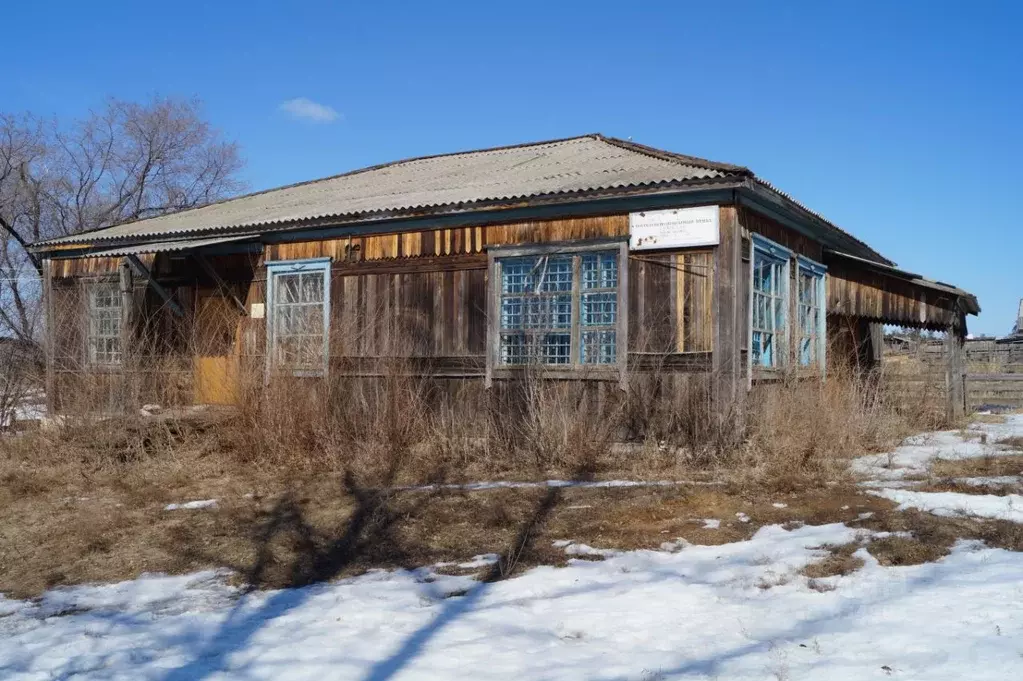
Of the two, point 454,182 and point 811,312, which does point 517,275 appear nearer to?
point 454,182

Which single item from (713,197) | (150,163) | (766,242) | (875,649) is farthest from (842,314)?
(150,163)

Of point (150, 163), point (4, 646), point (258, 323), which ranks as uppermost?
point (150, 163)

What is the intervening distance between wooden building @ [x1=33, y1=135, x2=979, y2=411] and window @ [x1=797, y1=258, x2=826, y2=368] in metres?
0.04

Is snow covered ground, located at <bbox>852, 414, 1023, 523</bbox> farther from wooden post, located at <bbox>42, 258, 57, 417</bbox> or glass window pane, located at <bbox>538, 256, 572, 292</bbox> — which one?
wooden post, located at <bbox>42, 258, 57, 417</bbox>

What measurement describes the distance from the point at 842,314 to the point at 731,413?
530cm

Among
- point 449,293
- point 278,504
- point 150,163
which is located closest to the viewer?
point 278,504

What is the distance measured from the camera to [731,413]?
9156mm

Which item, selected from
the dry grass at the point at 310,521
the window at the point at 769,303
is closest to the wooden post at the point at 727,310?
the window at the point at 769,303

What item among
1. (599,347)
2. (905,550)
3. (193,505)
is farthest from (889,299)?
(193,505)

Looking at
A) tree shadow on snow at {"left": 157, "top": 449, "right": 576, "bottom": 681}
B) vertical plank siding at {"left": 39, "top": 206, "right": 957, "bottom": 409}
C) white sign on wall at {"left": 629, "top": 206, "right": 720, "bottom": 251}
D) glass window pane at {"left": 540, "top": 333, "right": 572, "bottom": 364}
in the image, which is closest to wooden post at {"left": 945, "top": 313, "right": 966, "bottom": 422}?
vertical plank siding at {"left": 39, "top": 206, "right": 957, "bottom": 409}

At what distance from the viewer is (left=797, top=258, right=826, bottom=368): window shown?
1220 centimetres

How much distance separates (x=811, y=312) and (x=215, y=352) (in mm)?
8877

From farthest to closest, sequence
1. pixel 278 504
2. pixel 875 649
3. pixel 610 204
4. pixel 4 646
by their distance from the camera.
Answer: pixel 610 204 < pixel 278 504 < pixel 4 646 < pixel 875 649

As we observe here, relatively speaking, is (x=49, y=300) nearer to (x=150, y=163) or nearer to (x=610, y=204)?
(x=610, y=204)
